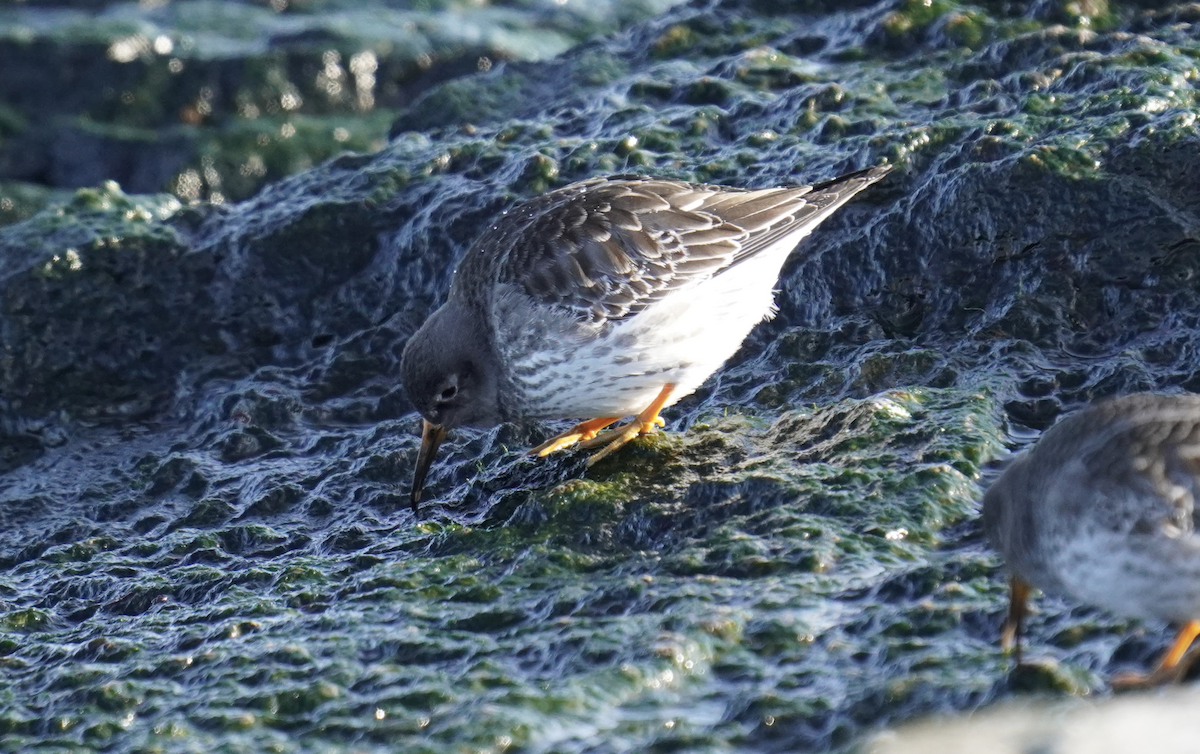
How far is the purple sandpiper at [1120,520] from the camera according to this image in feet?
11.5

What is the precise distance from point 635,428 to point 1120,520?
7.93 ft

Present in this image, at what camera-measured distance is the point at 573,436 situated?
5.93m

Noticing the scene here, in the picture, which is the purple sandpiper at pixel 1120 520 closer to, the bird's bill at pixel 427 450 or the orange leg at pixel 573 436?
the orange leg at pixel 573 436

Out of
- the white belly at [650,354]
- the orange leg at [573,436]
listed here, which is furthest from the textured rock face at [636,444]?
the white belly at [650,354]

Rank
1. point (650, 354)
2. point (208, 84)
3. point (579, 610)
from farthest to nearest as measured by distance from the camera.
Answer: point (208, 84), point (650, 354), point (579, 610)

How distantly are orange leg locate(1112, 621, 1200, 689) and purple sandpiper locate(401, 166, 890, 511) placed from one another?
2417mm

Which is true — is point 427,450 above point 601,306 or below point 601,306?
below

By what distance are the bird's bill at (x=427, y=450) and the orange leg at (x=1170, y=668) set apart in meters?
2.90

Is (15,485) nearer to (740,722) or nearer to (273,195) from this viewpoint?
(273,195)

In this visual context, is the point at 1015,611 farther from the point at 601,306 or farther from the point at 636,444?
the point at 601,306

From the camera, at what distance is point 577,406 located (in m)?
5.63

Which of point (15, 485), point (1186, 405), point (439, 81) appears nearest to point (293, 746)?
point (1186, 405)

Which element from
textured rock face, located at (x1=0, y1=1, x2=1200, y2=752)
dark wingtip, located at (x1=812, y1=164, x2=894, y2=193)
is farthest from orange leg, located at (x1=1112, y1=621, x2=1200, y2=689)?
dark wingtip, located at (x1=812, y1=164, x2=894, y2=193)

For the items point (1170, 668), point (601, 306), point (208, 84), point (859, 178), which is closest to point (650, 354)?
point (601, 306)
